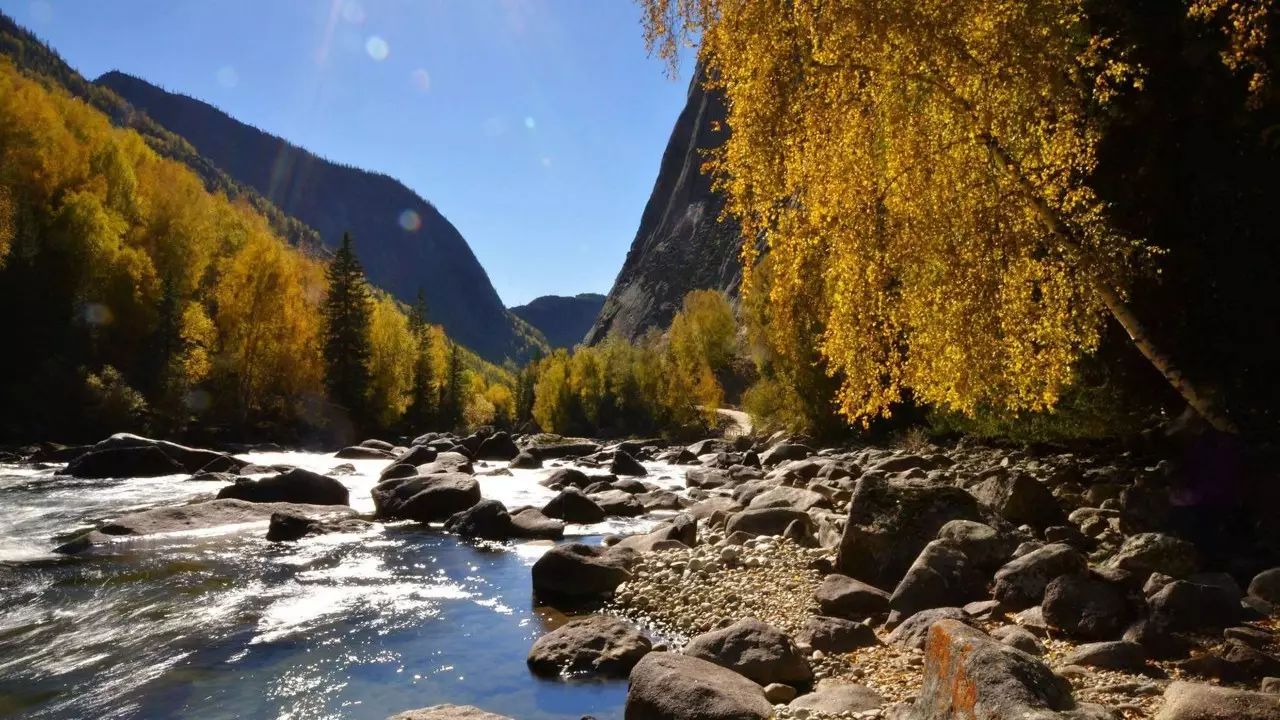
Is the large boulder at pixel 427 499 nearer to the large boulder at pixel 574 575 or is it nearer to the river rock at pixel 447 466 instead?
the river rock at pixel 447 466

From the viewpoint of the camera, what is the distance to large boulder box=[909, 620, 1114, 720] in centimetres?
376

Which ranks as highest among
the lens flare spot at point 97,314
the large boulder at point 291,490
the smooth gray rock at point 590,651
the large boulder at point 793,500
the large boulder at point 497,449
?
the lens flare spot at point 97,314

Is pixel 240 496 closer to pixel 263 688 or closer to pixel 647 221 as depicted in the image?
pixel 263 688

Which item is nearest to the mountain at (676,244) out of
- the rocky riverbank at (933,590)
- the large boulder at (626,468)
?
the large boulder at (626,468)

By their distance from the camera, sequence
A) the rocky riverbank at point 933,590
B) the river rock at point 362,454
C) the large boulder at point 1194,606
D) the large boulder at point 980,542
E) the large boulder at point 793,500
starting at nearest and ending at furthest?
the rocky riverbank at point 933,590, the large boulder at point 1194,606, the large boulder at point 980,542, the large boulder at point 793,500, the river rock at point 362,454

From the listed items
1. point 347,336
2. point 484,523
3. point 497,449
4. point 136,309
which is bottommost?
point 497,449

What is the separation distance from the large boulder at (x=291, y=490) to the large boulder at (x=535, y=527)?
18.7 ft

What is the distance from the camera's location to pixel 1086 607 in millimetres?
6176

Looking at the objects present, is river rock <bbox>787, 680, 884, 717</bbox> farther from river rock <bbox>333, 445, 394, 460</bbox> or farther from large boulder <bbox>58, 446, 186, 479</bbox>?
river rock <bbox>333, 445, 394, 460</bbox>

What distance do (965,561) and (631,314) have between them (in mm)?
153545

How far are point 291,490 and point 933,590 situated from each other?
50.8 feet

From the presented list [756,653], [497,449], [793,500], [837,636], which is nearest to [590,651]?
[756,653]

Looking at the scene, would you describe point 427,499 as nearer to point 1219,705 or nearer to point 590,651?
point 590,651

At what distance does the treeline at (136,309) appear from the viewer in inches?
Result: 1443
